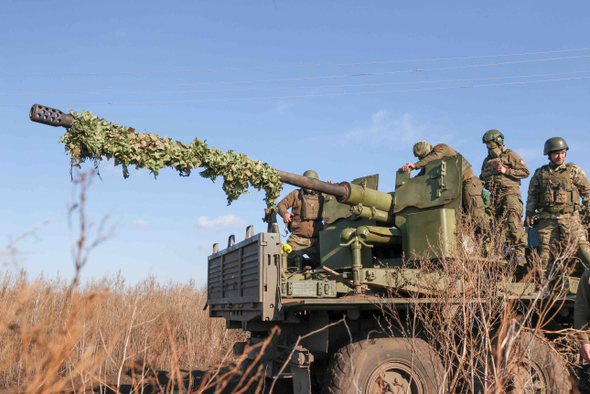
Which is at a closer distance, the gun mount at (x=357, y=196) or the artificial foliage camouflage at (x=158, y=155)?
the artificial foliage camouflage at (x=158, y=155)

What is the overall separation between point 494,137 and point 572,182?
135cm

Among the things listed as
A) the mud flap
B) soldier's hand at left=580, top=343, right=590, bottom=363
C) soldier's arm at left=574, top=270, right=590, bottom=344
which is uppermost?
soldier's arm at left=574, top=270, right=590, bottom=344

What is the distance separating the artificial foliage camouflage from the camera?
220 inches

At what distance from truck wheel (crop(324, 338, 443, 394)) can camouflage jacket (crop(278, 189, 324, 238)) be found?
130 inches

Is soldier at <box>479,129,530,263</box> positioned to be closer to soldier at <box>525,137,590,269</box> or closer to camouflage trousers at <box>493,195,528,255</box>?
camouflage trousers at <box>493,195,528,255</box>

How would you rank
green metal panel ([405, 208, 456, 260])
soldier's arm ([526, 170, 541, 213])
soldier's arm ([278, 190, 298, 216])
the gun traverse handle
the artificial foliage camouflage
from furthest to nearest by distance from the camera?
soldier's arm ([278, 190, 298, 216]) < soldier's arm ([526, 170, 541, 213]) < green metal panel ([405, 208, 456, 260]) < the artificial foliage camouflage < the gun traverse handle

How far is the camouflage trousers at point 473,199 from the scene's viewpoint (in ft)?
22.7

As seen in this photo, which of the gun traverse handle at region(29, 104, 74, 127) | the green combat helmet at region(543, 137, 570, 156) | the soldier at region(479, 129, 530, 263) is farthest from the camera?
the green combat helmet at region(543, 137, 570, 156)

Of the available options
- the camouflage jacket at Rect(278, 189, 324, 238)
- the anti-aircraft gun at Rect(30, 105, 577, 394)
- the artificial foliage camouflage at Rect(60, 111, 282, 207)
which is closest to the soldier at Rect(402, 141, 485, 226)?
the anti-aircraft gun at Rect(30, 105, 577, 394)

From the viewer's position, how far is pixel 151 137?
19.5 feet

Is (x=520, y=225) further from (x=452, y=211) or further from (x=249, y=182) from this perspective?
(x=249, y=182)

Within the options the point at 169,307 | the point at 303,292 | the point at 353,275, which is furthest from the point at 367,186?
the point at 169,307

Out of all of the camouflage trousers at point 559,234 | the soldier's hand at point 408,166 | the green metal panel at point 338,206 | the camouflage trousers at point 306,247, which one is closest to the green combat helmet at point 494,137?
the camouflage trousers at point 559,234

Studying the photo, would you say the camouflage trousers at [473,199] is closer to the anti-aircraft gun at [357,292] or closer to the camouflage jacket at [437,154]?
the anti-aircraft gun at [357,292]
